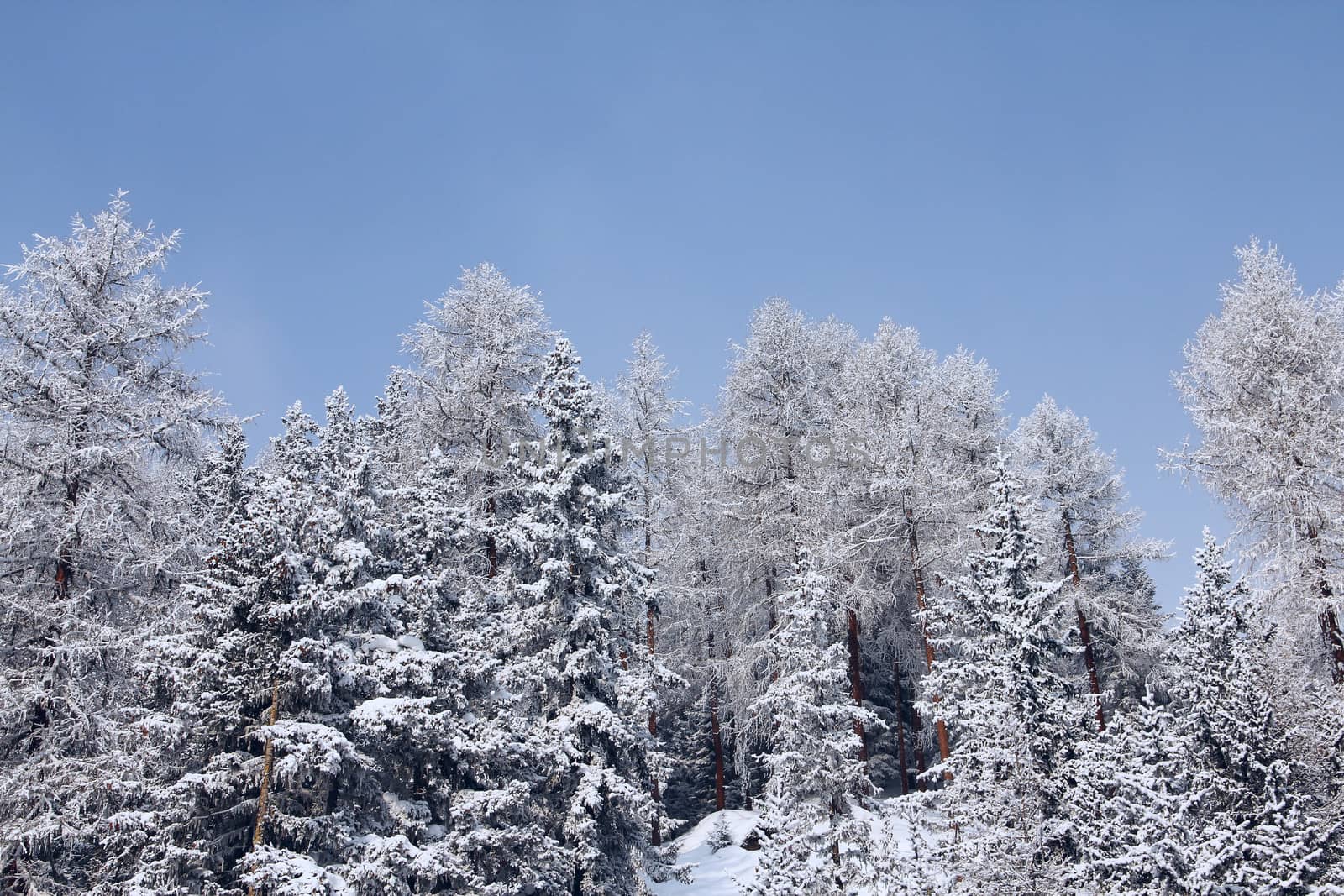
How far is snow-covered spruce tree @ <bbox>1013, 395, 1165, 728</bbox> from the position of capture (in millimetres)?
28578

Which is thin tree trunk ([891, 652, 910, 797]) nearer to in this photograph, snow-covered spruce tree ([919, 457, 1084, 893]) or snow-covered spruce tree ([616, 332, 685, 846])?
snow-covered spruce tree ([616, 332, 685, 846])

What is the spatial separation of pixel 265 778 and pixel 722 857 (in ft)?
49.4

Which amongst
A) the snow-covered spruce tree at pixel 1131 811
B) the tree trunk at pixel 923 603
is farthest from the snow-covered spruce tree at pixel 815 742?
the snow-covered spruce tree at pixel 1131 811

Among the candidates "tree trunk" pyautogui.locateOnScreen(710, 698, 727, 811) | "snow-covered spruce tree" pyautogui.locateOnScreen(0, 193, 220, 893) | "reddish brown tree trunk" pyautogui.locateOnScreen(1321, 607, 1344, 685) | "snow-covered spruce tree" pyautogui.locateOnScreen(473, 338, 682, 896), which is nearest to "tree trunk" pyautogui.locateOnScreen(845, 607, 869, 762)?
"tree trunk" pyautogui.locateOnScreen(710, 698, 727, 811)

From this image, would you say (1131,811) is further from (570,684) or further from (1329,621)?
(1329,621)

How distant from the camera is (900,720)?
99.4ft

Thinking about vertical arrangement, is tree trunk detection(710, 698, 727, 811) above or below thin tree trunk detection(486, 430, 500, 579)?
below

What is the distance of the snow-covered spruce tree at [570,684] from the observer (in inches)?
645

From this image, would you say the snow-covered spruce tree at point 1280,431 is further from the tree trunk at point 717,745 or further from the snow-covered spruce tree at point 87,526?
the snow-covered spruce tree at point 87,526

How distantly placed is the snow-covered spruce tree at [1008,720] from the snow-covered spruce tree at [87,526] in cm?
1219

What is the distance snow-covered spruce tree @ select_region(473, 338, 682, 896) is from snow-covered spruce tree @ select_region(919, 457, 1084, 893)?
6.19m

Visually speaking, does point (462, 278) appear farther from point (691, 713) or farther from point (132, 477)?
point (691, 713)

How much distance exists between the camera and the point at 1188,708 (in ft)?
40.5

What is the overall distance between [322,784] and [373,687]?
5.30 feet
